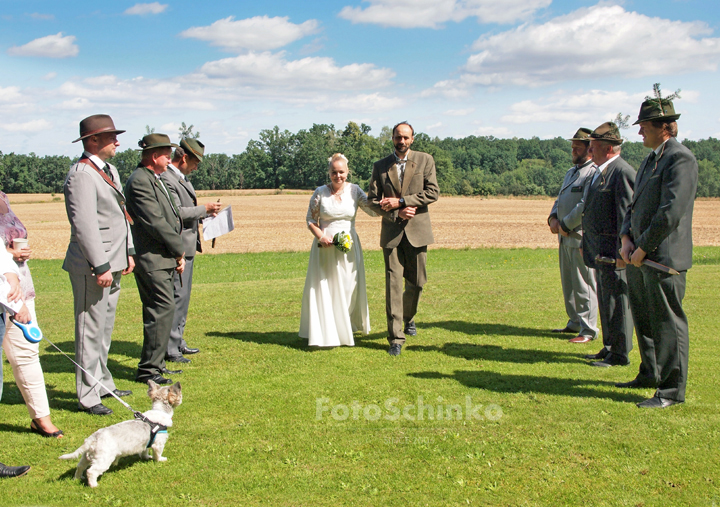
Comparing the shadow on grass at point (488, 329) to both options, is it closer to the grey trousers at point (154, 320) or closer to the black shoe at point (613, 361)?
the black shoe at point (613, 361)

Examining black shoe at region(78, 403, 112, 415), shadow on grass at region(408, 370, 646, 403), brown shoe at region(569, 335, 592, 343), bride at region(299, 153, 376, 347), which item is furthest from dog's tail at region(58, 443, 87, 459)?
brown shoe at region(569, 335, 592, 343)

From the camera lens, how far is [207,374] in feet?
21.4

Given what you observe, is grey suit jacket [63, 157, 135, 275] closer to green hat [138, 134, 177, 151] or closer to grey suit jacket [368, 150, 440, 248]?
green hat [138, 134, 177, 151]

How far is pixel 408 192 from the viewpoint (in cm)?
740

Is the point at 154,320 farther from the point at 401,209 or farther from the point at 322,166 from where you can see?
the point at 322,166

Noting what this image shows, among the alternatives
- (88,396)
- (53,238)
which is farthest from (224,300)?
(53,238)

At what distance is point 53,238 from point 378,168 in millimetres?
32081

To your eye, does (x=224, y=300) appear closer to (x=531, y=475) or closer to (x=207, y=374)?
(x=207, y=374)

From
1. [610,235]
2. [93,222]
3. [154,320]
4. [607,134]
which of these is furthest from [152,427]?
[607,134]

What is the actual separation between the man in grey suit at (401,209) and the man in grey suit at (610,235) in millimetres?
1930

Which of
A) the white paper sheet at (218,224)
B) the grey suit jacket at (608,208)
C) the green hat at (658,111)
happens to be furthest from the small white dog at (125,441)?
the grey suit jacket at (608,208)

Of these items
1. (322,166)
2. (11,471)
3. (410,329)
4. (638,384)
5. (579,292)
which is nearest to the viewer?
(11,471)

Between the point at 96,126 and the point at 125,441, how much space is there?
294 cm

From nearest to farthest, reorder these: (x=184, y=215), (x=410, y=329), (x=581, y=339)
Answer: (x=184, y=215) < (x=581, y=339) < (x=410, y=329)
